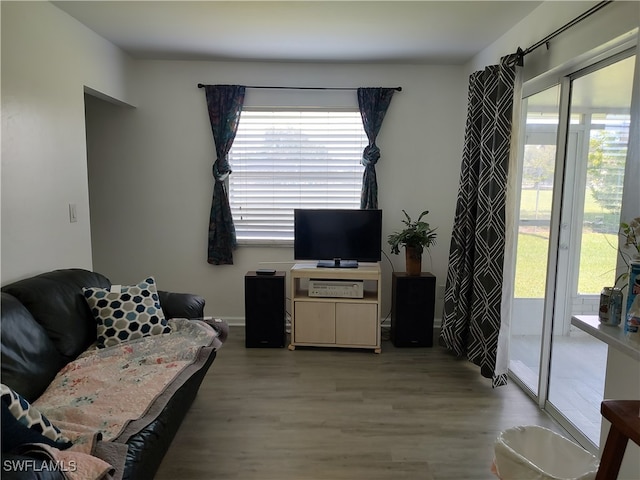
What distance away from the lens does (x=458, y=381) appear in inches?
122

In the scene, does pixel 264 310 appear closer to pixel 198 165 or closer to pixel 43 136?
pixel 198 165

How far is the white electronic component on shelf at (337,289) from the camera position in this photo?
12.0 feet

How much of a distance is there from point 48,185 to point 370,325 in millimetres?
2620

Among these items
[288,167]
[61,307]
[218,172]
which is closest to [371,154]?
[288,167]

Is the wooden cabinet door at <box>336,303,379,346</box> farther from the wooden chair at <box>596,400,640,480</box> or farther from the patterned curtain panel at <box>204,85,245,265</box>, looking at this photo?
the wooden chair at <box>596,400,640,480</box>

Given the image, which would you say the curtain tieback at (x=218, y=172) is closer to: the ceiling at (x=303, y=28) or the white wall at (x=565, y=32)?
the ceiling at (x=303, y=28)

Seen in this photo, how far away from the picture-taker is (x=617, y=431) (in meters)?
1.31

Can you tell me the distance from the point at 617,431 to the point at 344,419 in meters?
1.58

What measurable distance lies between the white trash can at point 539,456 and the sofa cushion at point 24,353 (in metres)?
2.09

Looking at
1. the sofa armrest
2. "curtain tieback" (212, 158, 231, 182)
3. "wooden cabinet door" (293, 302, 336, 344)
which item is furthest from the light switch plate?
"wooden cabinet door" (293, 302, 336, 344)

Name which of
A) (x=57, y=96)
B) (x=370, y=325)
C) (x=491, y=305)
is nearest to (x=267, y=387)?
(x=370, y=325)

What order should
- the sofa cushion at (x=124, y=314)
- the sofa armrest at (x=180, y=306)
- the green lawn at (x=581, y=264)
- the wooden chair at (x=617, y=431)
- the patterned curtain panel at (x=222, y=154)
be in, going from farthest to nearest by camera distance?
the patterned curtain panel at (x=222, y=154) → the sofa armrest at (x=180, y=306) → the sofa cushion at (x=124, y=314) → the green lawn at (x=581, y=264) → the wooden chair at (x=617, y=431)

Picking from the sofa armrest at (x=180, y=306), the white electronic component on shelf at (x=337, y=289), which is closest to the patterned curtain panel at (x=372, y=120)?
the white electronic component on shelf at (x=337, y=289)

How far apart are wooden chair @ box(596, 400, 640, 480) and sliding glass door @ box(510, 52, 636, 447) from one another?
112 centimetres
